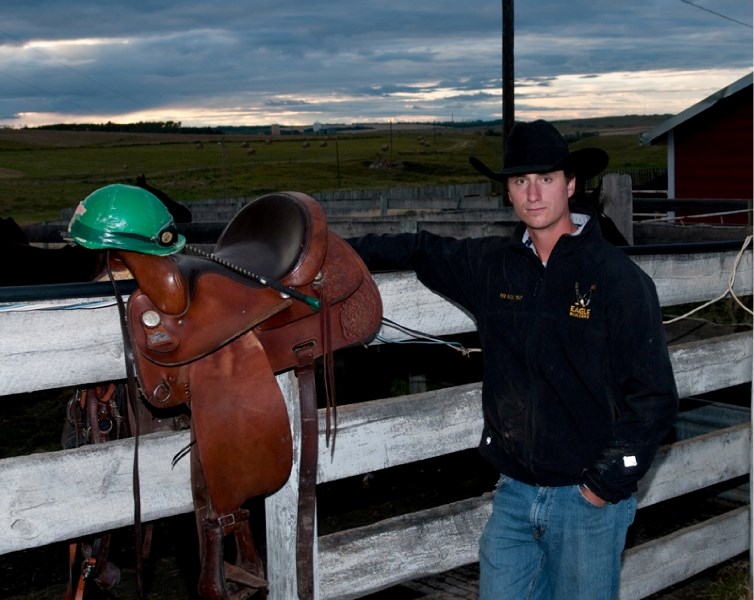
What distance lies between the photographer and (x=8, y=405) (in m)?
8.04

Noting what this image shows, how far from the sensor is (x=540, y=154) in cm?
255

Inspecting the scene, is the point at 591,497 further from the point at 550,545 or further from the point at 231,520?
the point at 231,520

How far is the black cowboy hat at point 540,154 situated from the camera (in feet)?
8.33

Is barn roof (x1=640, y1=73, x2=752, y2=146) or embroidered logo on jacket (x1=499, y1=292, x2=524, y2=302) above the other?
barn roof (x1=640, y1=73, x2=752, y2=146)

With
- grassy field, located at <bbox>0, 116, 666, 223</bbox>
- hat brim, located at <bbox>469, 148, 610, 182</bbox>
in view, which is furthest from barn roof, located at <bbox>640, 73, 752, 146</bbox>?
grassy field, located at <bbox>0, 116, 666, 223</bbox>

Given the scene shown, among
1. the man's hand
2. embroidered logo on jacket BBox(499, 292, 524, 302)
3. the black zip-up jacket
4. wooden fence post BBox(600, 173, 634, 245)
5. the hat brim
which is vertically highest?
the hat brim

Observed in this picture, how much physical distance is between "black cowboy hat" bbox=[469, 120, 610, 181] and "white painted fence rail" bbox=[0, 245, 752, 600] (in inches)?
20.6

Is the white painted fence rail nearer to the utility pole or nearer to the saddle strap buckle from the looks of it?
the saddle strap buckle

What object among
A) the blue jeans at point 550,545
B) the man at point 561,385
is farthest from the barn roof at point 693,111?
the blue jeans at point 550,545

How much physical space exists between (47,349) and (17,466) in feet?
0.92

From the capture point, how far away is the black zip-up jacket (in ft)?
7.93

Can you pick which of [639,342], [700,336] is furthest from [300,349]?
[700,336]

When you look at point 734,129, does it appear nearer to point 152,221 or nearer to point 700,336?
point 700,336

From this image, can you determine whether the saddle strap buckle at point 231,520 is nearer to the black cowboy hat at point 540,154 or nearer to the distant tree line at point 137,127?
the black cowboy hat at point 540,154
